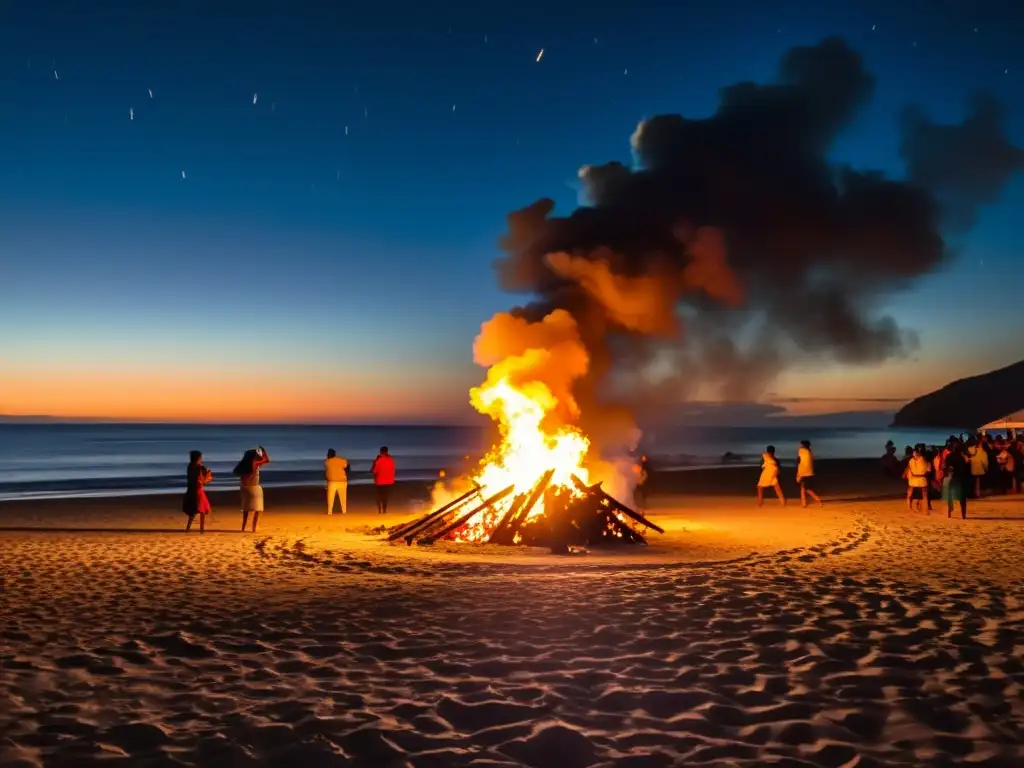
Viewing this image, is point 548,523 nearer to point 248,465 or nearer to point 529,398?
point 529,398

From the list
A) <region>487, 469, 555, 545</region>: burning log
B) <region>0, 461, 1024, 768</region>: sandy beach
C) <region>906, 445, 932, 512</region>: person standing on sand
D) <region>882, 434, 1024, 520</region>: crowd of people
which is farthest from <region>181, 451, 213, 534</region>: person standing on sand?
<region>906, 445, 932, 512</region>: person standing on sand

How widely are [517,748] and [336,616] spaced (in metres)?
3.88

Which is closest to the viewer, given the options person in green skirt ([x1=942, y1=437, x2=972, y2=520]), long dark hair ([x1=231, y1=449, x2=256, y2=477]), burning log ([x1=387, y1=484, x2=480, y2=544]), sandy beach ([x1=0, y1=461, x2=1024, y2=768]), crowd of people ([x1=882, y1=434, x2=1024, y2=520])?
sandy beach ([x1=0, y1=461, x2=1024, y2=768])

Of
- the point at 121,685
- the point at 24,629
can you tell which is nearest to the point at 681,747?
the point at 121,685

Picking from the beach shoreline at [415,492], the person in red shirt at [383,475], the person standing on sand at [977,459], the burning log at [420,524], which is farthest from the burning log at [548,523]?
the person standing on sand at [977,459]

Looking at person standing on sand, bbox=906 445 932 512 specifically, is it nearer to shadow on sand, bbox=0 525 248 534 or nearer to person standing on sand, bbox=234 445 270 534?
person standing on sand, bbox=234 445 270 534

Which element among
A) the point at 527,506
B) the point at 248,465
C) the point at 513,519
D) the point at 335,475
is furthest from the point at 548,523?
the point at 335,475

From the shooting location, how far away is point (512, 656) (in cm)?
683

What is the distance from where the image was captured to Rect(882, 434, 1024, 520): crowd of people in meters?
18.3

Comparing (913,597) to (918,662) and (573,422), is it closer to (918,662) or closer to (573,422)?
(918,662)

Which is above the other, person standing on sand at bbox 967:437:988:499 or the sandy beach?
person standing on sand at bbox 967:437:988:499

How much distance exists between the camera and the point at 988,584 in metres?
9.88

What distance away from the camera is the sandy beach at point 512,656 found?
496 cm

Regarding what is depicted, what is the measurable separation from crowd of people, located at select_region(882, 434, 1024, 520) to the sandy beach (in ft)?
17.1
